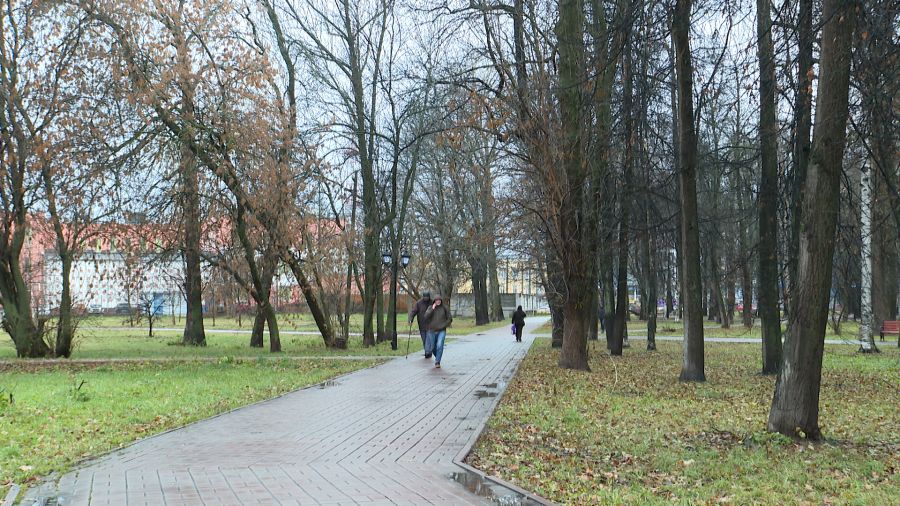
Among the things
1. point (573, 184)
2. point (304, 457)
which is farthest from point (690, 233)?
point (304, 457)

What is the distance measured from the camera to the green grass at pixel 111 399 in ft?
26.0

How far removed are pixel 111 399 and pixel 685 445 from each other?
28.9 feet

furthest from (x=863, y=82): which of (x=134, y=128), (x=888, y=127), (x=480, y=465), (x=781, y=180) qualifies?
(x=134, y=128)

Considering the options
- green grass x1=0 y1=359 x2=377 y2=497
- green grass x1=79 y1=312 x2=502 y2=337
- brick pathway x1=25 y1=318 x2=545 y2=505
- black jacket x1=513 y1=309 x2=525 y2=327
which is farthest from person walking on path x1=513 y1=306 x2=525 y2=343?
brick pathway x1=25 y1=318 x2=545 y2=505

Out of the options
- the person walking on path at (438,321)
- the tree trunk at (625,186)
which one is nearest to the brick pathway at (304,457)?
the tree trunk at (625,186)

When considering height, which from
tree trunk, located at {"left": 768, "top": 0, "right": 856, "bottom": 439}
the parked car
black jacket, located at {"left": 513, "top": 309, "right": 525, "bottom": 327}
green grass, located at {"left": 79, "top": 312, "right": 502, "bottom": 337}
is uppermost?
tree trunk, located at {"left": 768, "top": 0, "right": 856, "bottom": 439}

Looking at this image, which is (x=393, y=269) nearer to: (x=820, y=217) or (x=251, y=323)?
(x=820, y=217)

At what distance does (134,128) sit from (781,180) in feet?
52.2

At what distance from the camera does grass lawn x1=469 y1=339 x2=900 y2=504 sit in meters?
6.20

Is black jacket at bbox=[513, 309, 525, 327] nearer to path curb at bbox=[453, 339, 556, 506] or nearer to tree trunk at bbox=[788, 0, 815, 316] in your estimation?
tree trunk at bbox=[788, 0, 815, 316]

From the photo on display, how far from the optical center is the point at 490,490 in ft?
20.3

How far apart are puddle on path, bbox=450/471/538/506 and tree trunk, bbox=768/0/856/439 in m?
3.45

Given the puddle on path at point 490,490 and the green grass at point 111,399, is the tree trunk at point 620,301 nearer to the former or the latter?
the green grass at point 111,399

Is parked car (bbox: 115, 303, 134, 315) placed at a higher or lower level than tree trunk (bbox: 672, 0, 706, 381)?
lower
